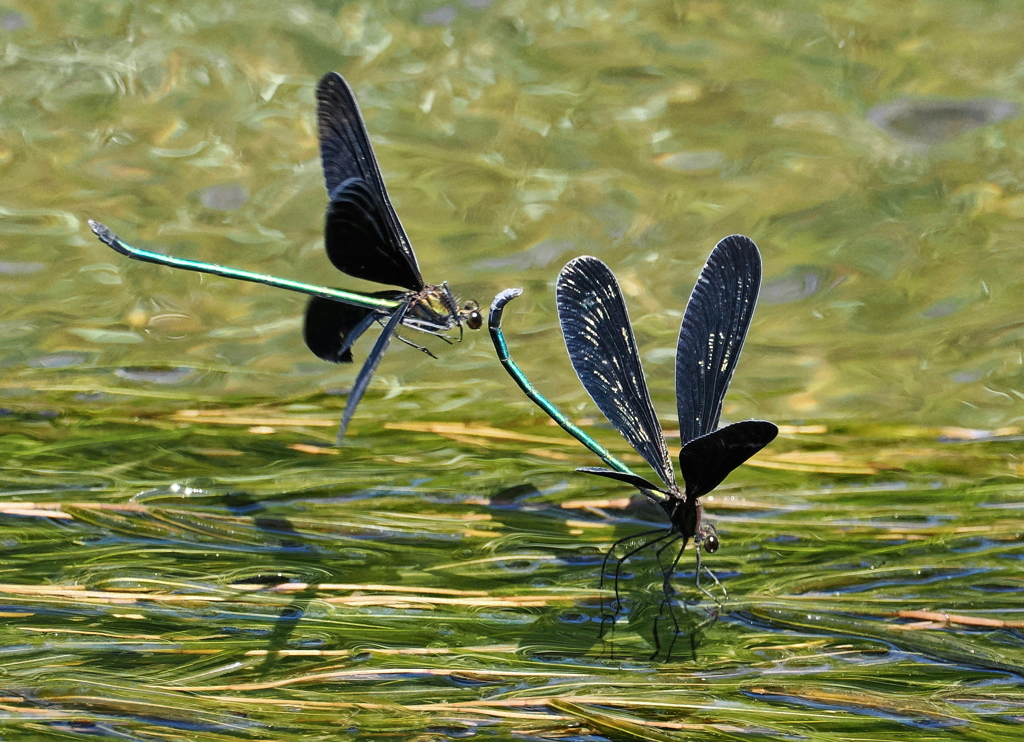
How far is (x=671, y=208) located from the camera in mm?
4688

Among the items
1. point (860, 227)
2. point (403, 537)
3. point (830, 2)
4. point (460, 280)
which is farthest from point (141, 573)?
point (830, 2)

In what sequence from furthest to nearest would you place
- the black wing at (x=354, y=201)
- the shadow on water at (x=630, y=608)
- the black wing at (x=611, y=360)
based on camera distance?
the black wing at (x=354, y=201), the black wing at (x=611, y=360), the shadow on water at (x=630, y=608)

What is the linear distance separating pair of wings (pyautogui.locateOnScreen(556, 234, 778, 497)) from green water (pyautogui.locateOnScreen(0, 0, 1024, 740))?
432 millimetres

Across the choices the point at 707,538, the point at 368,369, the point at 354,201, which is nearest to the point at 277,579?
the point at 368,369

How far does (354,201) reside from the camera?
3.08 meters

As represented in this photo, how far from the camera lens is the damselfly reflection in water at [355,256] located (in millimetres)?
3100

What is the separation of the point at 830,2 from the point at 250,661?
4.29m

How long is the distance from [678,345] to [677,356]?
45mm

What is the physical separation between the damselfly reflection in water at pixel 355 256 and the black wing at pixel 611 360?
1.26 feet

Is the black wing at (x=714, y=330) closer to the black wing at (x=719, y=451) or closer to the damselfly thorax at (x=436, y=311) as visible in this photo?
the black wing at (x=719, y=451)

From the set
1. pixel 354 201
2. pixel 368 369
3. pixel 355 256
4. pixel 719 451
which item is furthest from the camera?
pixel 355 256

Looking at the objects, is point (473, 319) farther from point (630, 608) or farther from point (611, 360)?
point (630, 608)

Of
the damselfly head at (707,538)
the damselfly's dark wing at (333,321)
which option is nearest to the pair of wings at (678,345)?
the damselfly head at (707,538)

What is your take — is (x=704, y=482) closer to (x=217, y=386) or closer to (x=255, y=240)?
(x=217, y=386)
